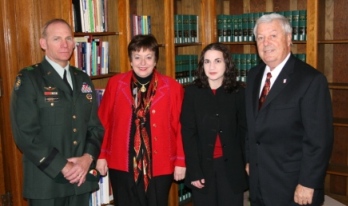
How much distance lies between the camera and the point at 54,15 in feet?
9.52

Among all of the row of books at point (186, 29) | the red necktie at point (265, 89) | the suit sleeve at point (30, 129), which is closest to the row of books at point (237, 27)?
the row of books at point (186, 29)

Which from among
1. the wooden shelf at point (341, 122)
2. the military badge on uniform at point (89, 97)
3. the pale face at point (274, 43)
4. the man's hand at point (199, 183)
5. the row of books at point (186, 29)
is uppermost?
the row of books at point (186, 29)

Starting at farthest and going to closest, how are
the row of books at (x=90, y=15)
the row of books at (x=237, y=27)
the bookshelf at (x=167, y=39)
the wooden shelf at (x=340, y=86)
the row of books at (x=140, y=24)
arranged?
the row of books at (x=237, y=27) → the wooden shelf at (x=340, y=86) → the row of books at (x=140, y=24) → the row of books at (x=90, y=15) → the bookshelf at (x=167, y=39)

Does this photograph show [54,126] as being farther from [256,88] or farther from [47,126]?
[256,88]

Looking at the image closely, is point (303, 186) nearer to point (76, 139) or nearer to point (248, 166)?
point (248, 166)

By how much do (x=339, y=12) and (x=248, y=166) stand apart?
6.68 ft

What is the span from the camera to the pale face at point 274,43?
2379 mm

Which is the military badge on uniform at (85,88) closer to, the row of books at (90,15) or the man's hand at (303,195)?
the row of books at (90,15)

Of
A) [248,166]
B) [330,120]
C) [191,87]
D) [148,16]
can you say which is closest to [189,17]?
[148,16]

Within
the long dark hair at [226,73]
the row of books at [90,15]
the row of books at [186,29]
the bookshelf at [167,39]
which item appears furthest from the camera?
the row of books at [186,29]

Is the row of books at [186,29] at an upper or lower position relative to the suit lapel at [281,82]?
upper

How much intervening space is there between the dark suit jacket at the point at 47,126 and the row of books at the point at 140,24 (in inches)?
39.0

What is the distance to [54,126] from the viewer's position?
2.47m

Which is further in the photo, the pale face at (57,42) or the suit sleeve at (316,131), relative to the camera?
the pale face at (57,42)
